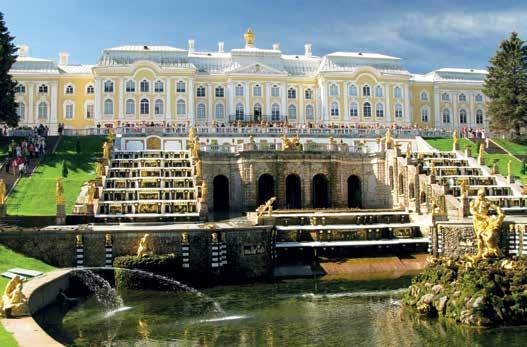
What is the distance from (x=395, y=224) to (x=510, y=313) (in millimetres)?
17421

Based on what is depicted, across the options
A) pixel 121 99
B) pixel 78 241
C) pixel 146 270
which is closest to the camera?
pixel 146 270

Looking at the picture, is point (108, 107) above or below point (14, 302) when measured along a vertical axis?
above

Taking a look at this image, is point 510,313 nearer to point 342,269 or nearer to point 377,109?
point 342,269

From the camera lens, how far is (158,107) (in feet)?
257

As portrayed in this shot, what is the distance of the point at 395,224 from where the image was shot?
129 feet

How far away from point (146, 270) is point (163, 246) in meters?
2.13

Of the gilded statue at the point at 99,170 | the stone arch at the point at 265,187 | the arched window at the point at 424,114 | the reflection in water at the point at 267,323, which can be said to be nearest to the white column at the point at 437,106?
the arched window at the point at 424,114

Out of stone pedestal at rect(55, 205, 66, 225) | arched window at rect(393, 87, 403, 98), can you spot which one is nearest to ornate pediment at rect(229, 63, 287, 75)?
arched window at rect(393, 87, 403, 98)

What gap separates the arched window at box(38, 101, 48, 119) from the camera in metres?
80.8

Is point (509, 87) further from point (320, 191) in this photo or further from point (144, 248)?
point (144, 248)

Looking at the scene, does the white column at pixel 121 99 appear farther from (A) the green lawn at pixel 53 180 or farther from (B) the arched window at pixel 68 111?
(A) the green lawn at pixel 53 180

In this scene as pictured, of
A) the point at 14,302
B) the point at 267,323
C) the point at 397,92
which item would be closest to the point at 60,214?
the point at 14,302

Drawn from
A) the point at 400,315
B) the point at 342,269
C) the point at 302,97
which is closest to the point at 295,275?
the point at 342,269

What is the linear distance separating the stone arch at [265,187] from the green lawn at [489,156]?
58.8 ft
